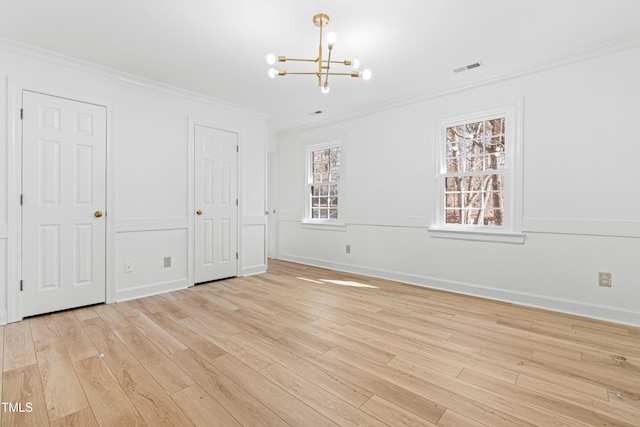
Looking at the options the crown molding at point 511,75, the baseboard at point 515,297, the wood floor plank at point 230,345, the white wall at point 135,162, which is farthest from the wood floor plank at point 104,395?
the crown molding at point 511,75

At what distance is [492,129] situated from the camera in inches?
140

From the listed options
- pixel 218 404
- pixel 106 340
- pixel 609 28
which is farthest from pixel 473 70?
pixel 106 340

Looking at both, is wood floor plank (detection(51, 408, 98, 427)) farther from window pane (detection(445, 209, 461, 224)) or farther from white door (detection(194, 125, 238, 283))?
window pane (detection(445, 209, 461, 224))

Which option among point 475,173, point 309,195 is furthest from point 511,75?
point 309,195

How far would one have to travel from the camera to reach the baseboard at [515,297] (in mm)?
2768

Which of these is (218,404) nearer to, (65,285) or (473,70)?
(65,285)

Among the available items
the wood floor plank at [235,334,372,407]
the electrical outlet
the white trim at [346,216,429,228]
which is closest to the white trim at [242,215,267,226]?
the white trim at [346,216,429,228]

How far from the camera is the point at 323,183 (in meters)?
5.32

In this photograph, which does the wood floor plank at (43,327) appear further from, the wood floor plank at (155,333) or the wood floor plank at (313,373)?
the wood floor plank at (313,373)

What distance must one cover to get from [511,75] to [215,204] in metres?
3.90

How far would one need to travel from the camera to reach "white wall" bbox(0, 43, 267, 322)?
108 inches

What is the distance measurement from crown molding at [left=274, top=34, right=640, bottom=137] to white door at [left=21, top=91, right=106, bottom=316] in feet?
10.8

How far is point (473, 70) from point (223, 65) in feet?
8.74

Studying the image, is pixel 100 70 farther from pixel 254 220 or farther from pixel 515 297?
pixel 515 297
